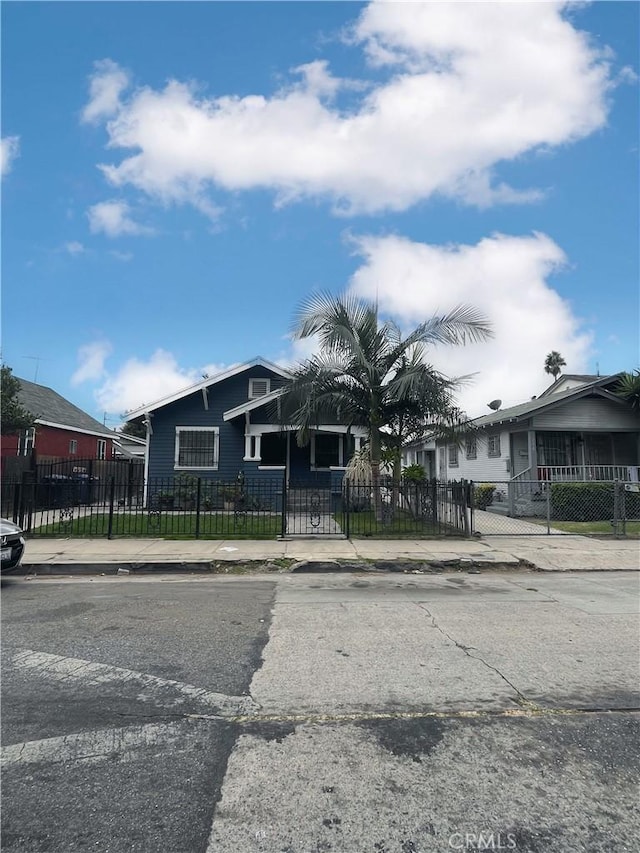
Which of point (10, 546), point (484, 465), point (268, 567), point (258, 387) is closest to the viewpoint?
point (10, 546)

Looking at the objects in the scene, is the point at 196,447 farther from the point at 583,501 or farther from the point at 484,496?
the point at 583,501

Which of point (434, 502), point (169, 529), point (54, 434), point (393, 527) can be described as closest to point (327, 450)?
point (393, 527)

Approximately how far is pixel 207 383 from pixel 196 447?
2375 millimetres

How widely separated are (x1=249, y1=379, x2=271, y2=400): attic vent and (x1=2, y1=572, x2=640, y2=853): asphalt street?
14.2 m

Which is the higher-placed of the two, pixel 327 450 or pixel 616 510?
pixel 327 450

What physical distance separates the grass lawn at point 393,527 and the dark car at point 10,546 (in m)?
7.39

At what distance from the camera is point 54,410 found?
1129 inches

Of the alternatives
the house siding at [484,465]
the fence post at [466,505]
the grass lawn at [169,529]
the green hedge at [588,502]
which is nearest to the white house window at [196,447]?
the grass lawn at [169,529]

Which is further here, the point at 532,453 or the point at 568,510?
the point at 532,453

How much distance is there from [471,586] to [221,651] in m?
4.91

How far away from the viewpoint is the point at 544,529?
1541 cm

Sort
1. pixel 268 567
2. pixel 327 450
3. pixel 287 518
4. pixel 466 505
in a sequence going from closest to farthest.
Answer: pixel 268 567 → pixel 466 505 → pixel 287 518 → pixel 327 450

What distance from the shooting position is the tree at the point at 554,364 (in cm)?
5988

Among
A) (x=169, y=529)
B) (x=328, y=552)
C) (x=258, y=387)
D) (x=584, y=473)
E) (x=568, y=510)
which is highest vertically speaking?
(x=258, y=387)
